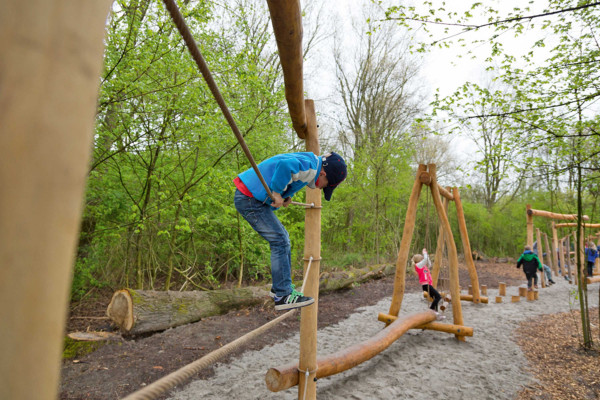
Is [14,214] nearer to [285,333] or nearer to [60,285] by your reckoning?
[60,285]

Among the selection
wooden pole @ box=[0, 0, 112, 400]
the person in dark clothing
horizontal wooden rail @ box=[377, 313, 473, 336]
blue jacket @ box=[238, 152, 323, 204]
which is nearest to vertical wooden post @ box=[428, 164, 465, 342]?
horizontal wooden rail @ box=[377, 313, 473, 336]

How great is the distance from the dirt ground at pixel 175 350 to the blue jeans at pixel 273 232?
209 cm

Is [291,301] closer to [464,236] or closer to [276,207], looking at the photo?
[276,207]

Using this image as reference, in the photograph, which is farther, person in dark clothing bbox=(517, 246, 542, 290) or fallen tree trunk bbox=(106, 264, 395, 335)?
person in dark clothing bbox=(517, 246, 542, 290)

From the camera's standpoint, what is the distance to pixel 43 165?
334mm

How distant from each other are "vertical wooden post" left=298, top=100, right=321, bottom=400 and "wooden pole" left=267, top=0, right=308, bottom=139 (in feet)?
1.35

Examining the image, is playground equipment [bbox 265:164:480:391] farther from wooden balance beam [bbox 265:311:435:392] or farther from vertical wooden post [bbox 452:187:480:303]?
vertical wooden post [bbox 452:187:480:303]

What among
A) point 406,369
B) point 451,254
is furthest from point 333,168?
point 451,254

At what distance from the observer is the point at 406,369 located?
434 cm

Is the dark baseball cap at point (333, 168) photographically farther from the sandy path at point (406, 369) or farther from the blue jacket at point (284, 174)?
the sandy path at point (406, 369)

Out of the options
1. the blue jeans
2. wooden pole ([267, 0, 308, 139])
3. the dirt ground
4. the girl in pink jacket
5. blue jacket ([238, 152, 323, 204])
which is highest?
wooden pole ([267, 0, 308, 139])

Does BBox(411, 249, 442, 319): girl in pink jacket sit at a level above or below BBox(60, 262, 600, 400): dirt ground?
above

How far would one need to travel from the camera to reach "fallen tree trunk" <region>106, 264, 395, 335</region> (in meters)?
4.84

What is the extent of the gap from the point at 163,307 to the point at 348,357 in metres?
3.08
